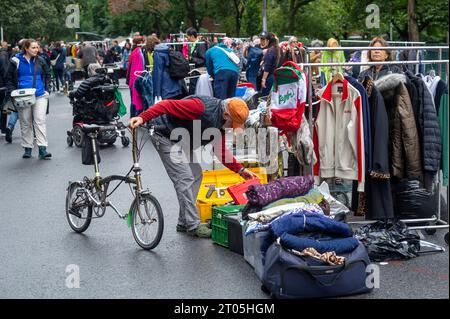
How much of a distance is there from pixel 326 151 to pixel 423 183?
3.36ft

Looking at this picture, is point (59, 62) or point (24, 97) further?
point (59, 62)

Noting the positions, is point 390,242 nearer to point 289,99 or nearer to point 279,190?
point 279,190

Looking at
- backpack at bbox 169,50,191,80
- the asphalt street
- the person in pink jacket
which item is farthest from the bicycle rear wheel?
the person in pink jacket

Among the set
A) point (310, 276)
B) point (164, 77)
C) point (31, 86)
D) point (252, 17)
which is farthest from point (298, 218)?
point (252, 17)

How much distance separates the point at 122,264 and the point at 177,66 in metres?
7.30

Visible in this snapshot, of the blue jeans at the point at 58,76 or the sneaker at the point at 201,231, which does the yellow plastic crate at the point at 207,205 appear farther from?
the blue jeans at the point at 58,76

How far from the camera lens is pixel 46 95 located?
53.4 ft

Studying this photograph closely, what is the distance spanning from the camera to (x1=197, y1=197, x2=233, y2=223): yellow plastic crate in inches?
389

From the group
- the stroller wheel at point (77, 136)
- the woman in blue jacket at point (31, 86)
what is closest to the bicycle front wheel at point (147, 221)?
the woman in blue jacket at point (31, 86)

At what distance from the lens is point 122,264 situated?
853 cm

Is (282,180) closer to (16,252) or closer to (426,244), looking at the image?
(426,244)

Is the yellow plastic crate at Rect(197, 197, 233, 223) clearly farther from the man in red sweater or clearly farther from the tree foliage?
the tree foliage

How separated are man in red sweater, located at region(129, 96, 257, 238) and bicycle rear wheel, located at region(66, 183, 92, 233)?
3.28 feet
